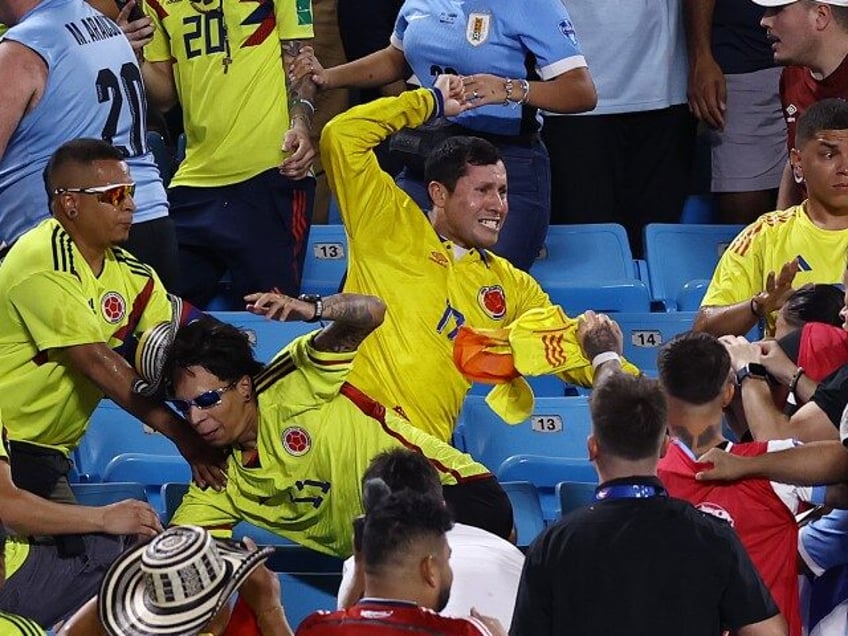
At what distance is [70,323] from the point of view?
5.68m

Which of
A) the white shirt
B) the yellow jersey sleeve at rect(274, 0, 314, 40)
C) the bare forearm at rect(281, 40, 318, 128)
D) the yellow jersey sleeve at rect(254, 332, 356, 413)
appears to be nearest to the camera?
the white shirt

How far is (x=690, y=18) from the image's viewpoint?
25.8 ft

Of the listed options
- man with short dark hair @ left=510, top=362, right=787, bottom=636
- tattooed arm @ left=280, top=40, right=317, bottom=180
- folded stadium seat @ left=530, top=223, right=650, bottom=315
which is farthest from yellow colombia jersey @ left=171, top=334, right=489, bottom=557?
folded stadium seat @ left=530, top=223, right=650, bottom=315

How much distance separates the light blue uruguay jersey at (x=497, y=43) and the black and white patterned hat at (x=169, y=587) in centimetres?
350

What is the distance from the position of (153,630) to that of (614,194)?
4.61 meters

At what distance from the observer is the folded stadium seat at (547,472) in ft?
20.2

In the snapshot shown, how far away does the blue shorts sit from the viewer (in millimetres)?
7246

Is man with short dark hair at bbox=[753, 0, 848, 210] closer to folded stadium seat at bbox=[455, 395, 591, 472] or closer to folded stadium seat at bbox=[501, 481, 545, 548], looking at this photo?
folded stadium seat at bbox=[455, 395, 591, 472]

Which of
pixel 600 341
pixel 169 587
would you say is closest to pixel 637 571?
pixel 169 587

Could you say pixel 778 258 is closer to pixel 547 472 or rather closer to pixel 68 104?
pixel 547 472

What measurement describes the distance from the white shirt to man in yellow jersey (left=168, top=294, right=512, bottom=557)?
71cm

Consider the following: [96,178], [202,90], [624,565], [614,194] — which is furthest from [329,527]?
[614,194]

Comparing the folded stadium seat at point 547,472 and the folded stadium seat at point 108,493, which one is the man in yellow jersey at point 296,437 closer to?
the folded stadium seat at point 108,493

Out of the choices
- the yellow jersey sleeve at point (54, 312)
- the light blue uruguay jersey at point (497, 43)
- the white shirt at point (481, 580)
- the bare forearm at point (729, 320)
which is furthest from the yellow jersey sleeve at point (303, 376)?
the light blue uruguay jersey at point (497, 43)
